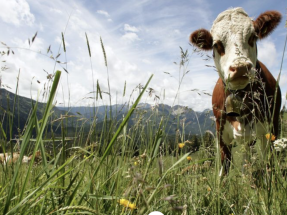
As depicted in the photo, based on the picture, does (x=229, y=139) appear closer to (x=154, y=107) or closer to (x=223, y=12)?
(x=223, y=12)

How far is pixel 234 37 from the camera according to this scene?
4.38 meters

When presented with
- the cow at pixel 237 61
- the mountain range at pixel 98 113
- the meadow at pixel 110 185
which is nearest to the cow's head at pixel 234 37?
the cow at pixel 237 61

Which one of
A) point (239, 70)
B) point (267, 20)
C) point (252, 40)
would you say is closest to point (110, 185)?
point (239, 70)

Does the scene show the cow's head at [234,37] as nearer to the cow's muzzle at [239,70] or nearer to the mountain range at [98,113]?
the cow's muzzle at [239,70]

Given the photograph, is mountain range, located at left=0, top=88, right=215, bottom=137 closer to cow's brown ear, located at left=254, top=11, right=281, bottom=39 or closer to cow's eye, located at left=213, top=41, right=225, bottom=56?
cow's eye, located at left=213, top=41, right=225, bottom=56

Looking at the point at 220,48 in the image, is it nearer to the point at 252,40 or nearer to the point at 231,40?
the point at 231,40

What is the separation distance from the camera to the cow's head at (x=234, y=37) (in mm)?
4043

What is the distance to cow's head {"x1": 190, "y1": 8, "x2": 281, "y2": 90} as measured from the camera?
4043 millimetres

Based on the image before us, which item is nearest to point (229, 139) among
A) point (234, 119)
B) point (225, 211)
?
point (234, 119)

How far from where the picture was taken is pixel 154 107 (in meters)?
2.40

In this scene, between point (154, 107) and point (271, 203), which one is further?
point (154, 107)

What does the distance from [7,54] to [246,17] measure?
448cm

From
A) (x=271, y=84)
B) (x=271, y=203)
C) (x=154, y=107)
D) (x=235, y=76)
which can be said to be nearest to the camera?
(x=271, y=203)

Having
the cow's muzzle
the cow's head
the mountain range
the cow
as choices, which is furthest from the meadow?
the cow
